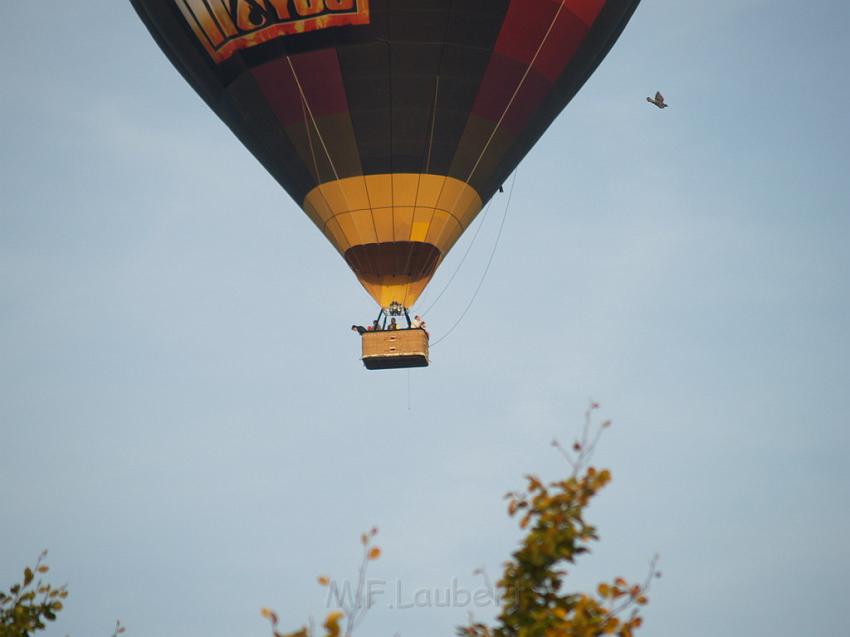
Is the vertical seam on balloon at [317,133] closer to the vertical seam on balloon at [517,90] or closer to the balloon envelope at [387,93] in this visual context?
the balloon envelope at [387,93]

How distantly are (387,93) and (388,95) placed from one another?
0.15 feet

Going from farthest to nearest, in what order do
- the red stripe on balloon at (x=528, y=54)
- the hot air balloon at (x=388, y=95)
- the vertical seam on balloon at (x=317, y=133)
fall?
the vertical seam on balloon at (x=317, y=133) < the red stripe on balloon at (x=528, y=54) < the hot air balloon at (x=388, y=95)

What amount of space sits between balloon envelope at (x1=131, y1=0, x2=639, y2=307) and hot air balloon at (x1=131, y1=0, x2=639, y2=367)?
0.02 metres

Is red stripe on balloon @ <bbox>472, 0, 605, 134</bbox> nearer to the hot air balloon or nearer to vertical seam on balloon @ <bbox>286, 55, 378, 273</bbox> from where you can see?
the hot air balloon

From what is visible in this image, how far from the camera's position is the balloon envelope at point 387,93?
2319 centimetres

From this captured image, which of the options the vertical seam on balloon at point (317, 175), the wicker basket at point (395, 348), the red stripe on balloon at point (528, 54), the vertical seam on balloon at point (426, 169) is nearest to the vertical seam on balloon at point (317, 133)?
the vertical seam on balloon at point (317, 175)

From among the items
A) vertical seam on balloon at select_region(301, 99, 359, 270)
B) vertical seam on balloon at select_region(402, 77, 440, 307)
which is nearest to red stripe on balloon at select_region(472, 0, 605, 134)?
vertical seam on balloon at select_region(402, 77, 440, 307)

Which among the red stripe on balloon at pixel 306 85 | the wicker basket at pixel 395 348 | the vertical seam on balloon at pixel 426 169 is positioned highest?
the red stripe on balloon at pixel 306 85

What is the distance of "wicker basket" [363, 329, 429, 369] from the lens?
23.4m

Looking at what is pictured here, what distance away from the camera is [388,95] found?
23.6 meters

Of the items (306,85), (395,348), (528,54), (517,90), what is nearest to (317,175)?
(306,85)

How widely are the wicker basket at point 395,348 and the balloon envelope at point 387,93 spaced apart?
1.25 metres

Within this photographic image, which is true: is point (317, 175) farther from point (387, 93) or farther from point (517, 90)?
point (517, 90)

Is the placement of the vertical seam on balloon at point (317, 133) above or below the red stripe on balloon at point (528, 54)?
below
